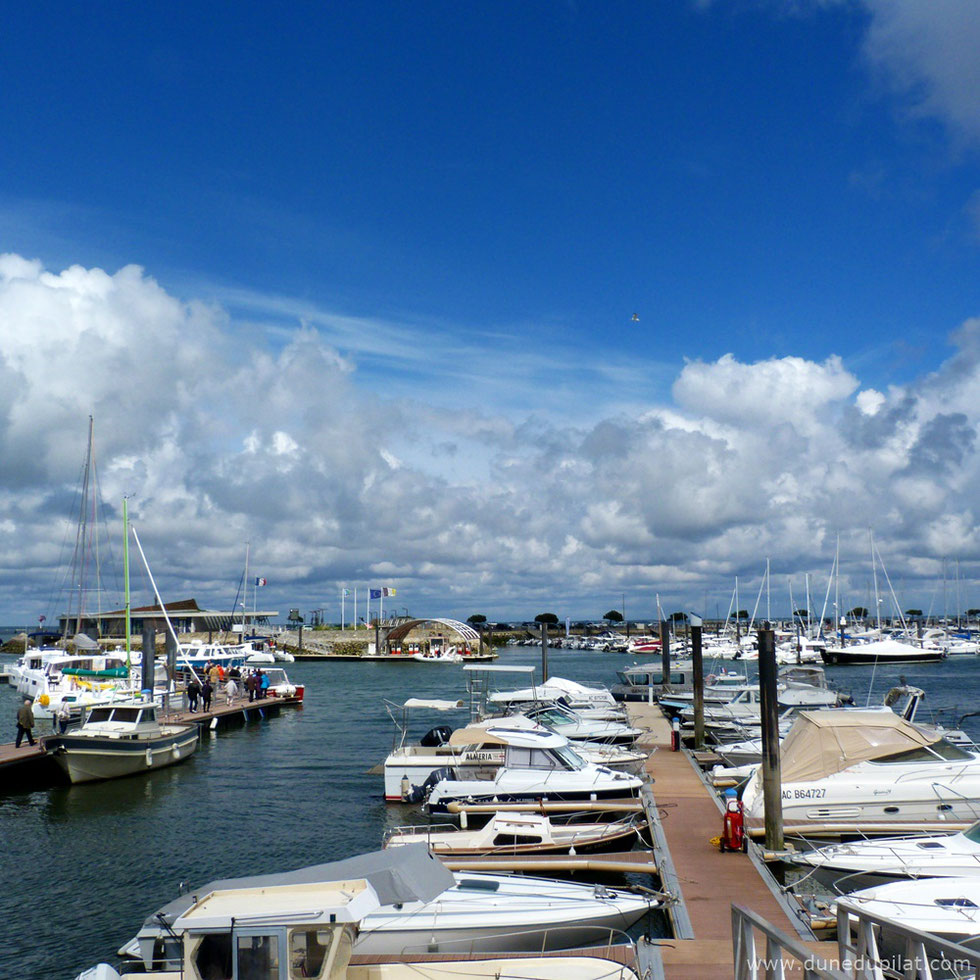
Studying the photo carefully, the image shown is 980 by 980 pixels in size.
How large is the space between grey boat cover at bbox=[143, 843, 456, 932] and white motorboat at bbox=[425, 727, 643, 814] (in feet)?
42.5

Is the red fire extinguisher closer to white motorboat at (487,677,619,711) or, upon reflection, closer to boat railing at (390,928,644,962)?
A: boat railing at (390,928,644,962)

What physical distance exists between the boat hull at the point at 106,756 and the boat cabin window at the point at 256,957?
25248 mm

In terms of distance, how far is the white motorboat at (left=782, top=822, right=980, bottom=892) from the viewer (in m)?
15.2

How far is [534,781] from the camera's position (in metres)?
24.4

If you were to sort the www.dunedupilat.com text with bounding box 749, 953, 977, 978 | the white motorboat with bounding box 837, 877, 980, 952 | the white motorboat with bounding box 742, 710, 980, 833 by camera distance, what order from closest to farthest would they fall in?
1. the www.dunedupilat.com text with bounding box 749, 953, 977, 978
2. the white motorboat with bounding box 837, 877, 980, 952
3. the white motorboat with bounding box 742, 710, 980, 833

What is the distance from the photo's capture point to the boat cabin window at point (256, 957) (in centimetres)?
969

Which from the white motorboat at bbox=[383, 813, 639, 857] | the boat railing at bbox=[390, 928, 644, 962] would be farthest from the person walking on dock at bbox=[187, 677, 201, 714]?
the boat railing at bbox=[390, 928, 644, 962]

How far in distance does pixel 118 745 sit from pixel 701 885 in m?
23.6

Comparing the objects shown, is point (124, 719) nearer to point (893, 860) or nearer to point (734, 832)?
point (734, 832)

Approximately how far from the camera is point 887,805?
67.5ft

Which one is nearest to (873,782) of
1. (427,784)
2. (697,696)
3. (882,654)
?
(427,784)

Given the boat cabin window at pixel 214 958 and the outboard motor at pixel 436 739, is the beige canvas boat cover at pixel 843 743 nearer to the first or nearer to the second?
the outboard motor at pixel 436 739

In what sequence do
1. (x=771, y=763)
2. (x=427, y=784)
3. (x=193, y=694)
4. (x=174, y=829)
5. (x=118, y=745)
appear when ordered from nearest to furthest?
1. (x=771, y=763)
2. (x=174, y=829)
3. (x=427, y=784)
4. (x=118, y=745)
5. (x=193, y=694)

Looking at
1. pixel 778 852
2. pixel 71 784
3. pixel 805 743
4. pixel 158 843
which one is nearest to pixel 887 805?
pixel 805 743
